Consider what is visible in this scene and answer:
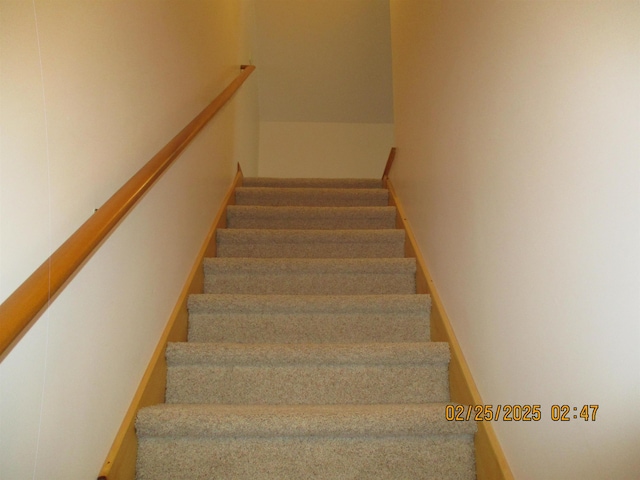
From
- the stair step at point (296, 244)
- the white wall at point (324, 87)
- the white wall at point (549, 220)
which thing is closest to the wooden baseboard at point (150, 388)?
the stair step at point (296, 244)

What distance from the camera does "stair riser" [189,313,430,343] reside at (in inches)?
77.8

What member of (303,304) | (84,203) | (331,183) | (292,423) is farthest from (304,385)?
(331,183)

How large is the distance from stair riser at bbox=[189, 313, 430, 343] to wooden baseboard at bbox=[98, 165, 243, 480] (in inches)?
4.5

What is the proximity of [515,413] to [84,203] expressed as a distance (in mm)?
1153

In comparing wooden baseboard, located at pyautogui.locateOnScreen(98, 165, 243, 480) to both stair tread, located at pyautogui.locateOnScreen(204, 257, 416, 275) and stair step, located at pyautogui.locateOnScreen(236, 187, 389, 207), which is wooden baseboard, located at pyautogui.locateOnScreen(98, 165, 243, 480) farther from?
stair step, located at pyautogui.locateOnScreen(236, 187, 389, 207)

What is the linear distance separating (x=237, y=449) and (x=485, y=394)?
0.74 metres

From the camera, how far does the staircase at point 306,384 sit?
144 centimetres

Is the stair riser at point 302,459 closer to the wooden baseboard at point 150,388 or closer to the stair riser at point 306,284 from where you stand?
the wooden baseboard at point 150,388

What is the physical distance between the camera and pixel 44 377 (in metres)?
0.98

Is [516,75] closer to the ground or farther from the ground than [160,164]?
farther from the ground

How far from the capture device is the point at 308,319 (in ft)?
6.59

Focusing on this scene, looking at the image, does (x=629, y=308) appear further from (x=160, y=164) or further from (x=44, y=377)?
(x=160, y=164)

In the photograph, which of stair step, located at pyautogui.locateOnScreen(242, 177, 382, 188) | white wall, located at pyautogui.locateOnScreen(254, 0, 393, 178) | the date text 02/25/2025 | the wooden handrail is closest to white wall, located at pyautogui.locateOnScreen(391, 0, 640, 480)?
the date text 02/25/2025

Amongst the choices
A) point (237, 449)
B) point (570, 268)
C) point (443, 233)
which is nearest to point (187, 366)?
point (237, 449)
